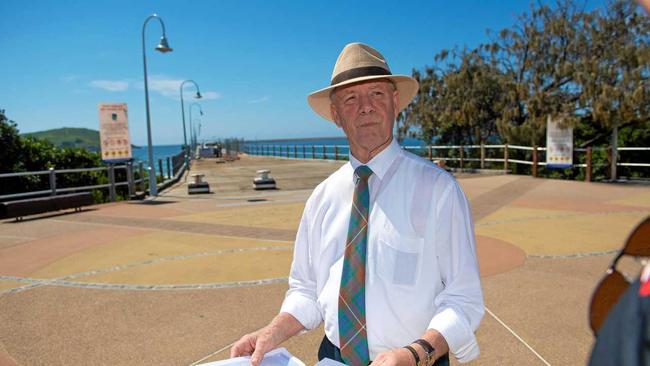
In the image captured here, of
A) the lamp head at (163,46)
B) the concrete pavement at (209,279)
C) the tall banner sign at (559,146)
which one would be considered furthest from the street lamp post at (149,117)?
the tall banner sign at (559,146)

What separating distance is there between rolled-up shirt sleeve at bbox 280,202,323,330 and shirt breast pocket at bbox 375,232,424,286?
1.35 ft

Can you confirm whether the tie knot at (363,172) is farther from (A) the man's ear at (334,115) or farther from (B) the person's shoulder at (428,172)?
(A) the man's ear at (334,115)

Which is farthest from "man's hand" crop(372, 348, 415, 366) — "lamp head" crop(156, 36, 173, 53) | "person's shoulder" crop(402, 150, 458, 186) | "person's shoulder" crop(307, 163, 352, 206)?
"lamp head" crop(156, 36, 173, 53)

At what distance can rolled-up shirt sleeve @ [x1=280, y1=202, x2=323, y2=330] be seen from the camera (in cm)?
195

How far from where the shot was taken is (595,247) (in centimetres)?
626

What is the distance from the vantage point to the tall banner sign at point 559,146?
14.2m

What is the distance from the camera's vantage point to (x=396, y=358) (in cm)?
144

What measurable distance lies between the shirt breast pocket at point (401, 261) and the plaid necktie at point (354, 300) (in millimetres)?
85

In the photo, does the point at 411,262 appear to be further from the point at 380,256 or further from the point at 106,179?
the point at 106,179

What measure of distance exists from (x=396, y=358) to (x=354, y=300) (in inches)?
13.8

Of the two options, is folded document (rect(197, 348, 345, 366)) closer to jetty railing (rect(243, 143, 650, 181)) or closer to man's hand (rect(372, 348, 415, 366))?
man's hand (rect(372, 348, 415, 366))

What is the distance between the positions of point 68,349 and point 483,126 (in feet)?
70.6

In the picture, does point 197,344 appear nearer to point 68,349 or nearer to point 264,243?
point 68,349

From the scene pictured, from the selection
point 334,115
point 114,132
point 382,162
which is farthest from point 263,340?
point 114,132
